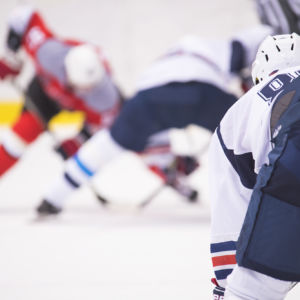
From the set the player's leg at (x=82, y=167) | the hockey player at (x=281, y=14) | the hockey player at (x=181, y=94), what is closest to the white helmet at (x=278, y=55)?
the hockey player at (x=281, y=14)

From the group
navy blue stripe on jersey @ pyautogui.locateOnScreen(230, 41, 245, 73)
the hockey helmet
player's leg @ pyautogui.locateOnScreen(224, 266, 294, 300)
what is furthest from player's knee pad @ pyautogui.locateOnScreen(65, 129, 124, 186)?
player's leg @ pyautogui.locateOnScreen(224, 266, 294, 300)

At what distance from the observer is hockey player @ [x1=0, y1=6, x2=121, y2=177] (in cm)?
269

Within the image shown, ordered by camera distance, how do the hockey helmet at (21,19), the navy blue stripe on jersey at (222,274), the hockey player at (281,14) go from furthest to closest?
1. the hockey helmet at (21,19)
2. the hockey player at (281,14)
3. the navy blue stripe on jersey at (222,274)

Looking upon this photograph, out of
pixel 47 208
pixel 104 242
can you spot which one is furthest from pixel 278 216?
pixel 47 208

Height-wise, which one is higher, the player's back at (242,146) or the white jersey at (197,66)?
the player's back at (242,146)

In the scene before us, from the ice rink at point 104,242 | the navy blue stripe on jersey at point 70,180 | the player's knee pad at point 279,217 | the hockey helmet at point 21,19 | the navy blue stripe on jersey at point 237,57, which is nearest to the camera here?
the player's knee pad at point 279,217

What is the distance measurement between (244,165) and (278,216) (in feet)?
0.60

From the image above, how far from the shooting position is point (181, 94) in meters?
2.37

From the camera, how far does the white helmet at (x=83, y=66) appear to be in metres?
2.64

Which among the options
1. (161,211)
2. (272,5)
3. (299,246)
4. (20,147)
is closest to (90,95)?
(20,147)

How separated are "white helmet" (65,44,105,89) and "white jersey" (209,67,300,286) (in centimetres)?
157

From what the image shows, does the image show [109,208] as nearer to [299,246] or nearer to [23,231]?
[23,231]

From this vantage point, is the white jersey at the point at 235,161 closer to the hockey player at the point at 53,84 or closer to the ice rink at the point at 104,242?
the ice rink at the point at 104,242

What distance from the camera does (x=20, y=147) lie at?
9.76 ft
